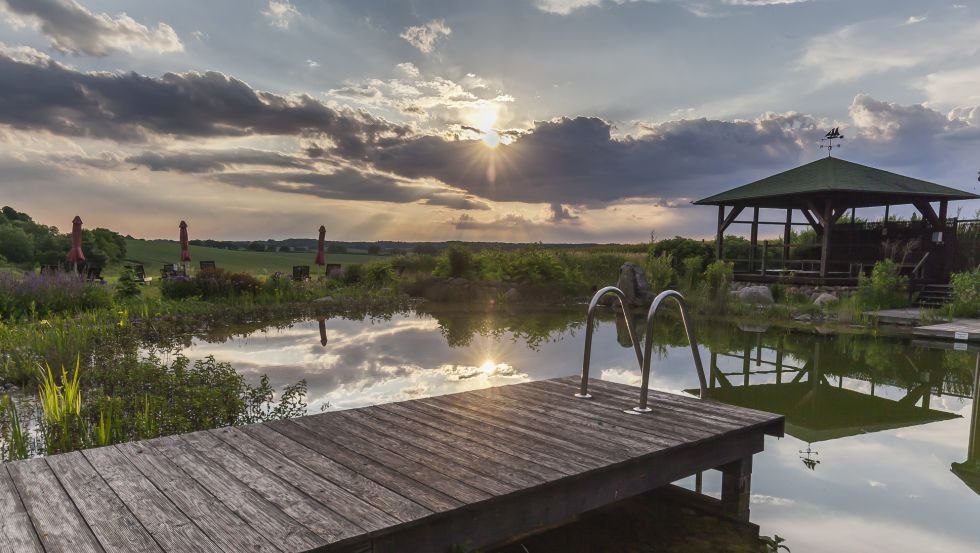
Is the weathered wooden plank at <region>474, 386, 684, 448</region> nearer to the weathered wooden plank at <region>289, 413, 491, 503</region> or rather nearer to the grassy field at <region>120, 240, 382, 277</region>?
the weathered wooden plank at <region>289, 413, 491, 503</region>

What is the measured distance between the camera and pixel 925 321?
13.5 metres

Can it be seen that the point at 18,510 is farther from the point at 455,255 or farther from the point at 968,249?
the point at 968,249

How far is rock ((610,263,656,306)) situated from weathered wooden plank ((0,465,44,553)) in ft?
50.5

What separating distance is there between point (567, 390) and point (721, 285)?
41.2 ft

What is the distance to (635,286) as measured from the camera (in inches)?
672

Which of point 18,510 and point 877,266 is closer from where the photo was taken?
point 18,510

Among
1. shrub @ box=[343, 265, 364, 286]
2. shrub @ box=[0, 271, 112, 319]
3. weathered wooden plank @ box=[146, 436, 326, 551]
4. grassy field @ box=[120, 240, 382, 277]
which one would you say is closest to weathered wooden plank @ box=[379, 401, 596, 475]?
weathered wooden plank @ box=[146, 436, 326, 551]

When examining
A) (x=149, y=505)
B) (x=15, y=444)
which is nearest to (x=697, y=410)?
(x=149, y=505)

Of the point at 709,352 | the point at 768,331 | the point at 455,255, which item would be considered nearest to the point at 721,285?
the point at 768,331

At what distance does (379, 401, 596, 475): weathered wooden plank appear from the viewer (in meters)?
3.21

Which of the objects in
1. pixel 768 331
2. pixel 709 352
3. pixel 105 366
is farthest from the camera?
pixel 768 331

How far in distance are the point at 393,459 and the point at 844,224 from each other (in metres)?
23.2

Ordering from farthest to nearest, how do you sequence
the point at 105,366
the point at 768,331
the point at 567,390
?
1. the point at 768,331
2. the point at 105,366
3. the point at 567,390

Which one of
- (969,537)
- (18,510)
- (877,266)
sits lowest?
(969,537)
